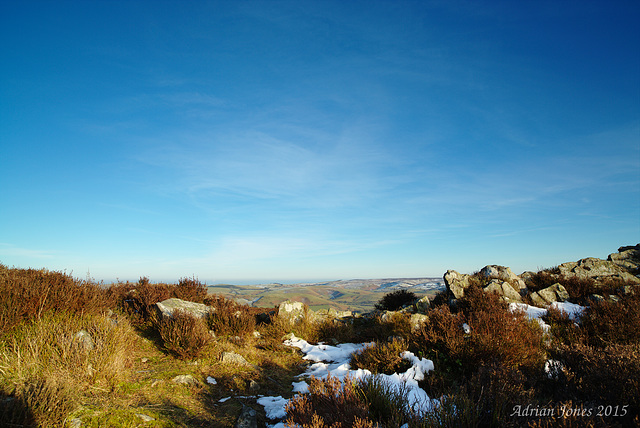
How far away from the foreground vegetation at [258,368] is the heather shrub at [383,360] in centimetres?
3

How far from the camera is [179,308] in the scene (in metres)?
7.44

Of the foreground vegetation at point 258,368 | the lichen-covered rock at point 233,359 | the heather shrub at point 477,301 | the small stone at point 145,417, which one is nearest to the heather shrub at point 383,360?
the foreground vegetation at point 258,368

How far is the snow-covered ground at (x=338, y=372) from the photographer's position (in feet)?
13.8

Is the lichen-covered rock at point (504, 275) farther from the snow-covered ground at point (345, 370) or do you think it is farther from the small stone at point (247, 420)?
the small stone at point (247, 420)

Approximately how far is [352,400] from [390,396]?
72 centimetres

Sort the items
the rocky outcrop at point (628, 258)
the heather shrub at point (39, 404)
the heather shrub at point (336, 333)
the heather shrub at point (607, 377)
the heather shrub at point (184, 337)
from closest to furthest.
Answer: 1. the heather shrub at point (39, 404)
2. the heather shrub at point (607, 377)
3. the heather shrub at point (184, 337)
4. the heather shrub at point (336, 333)
5. the rocky outcrop at point (628, 258)

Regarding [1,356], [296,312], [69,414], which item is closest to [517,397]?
[69,414]

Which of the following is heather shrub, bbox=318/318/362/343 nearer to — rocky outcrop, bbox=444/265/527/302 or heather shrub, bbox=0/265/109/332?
rocky outcrop, bbox=444/265/527/302

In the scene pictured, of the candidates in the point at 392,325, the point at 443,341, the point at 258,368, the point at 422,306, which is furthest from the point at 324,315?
the point at 443,341

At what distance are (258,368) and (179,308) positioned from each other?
2753 millimetres

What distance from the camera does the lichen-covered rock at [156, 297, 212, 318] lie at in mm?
7051

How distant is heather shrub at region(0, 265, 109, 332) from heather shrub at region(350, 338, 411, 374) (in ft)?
18.3

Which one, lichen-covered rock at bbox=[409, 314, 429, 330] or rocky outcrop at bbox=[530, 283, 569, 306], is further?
rocky outcrop at bbox=[530, 283, 569, 306]

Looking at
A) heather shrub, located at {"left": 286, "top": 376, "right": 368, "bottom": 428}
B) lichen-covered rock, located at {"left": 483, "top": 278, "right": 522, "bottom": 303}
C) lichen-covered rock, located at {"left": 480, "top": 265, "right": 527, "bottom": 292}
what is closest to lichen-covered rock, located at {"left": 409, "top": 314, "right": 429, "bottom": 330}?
lichen-covered rock, located at {"left": 483, "top": 278, "right": 522, "bottom": 303}
